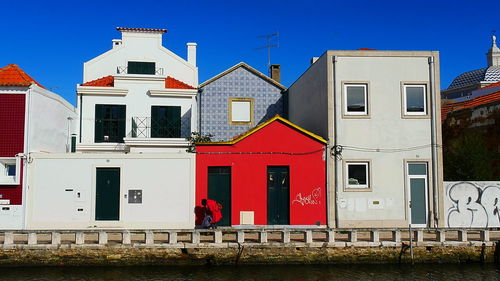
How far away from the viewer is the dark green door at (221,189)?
18.6 m

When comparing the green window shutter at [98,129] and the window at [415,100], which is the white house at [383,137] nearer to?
the window at [415,100]

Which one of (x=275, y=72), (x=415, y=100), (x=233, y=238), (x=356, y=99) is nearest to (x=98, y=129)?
(x=233, y=238)

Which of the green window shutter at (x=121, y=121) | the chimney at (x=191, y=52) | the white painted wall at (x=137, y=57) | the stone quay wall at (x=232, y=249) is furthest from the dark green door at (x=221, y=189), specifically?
the chimney at (x=191, y=52)

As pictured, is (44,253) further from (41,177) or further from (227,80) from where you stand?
(227,80)

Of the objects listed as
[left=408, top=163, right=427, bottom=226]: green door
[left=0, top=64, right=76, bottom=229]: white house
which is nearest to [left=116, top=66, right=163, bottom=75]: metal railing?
[left=0, top=64, right=76, bottom=229]: white house

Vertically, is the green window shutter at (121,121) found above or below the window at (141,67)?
below

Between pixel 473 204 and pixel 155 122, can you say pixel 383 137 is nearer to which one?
pixel 473 204

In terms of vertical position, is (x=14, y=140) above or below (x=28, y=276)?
above

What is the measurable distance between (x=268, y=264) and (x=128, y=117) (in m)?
11.1

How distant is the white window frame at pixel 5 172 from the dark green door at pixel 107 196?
3.01 meters

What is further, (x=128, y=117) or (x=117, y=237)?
(x=128, y=117)

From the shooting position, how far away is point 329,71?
1886 cm

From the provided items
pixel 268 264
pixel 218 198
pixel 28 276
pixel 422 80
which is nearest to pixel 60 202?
pixel 28 276

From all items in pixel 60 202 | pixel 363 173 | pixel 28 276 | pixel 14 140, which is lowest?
pixel 28 276
